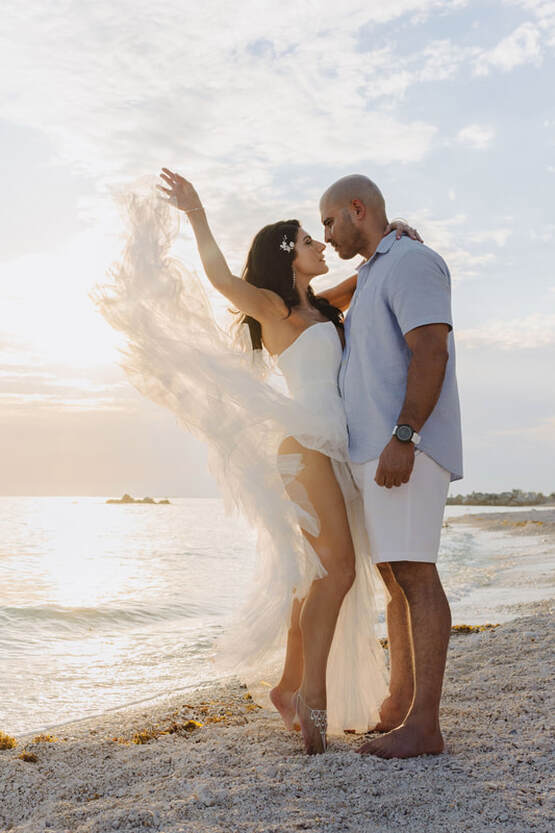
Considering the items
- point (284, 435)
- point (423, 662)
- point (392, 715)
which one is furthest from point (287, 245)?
point (392, 715)

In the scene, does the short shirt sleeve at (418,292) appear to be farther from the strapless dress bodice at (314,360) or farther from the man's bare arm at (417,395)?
the strapless dress bodice at (314,360)

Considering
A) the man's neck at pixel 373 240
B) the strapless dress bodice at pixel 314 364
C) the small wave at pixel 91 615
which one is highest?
the man's neck at pixel 373 240

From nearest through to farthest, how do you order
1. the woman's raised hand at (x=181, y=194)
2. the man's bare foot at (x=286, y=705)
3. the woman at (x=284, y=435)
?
the woman at (x=284, y=435) → the man's bare foot at (x=286, y=705) → the woman's raised hand at (x=181, y=194)

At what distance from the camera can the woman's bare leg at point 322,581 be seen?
320 cm

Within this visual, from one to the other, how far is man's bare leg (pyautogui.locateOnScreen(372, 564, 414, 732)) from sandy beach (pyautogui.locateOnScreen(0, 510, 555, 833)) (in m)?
0.23

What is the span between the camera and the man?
305 cm

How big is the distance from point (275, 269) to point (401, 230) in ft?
2.22

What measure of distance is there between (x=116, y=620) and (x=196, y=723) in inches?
257

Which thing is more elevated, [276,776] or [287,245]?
[287,245]

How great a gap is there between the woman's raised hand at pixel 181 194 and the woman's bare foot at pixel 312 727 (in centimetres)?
246

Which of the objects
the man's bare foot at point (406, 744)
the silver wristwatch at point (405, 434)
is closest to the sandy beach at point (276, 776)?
the man's bare foot at point (406, 744)

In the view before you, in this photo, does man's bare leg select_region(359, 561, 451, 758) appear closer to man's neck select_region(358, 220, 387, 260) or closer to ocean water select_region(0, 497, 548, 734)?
ocean water select_region(0, 497, 548, 734)

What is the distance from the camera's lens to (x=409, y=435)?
3043mm

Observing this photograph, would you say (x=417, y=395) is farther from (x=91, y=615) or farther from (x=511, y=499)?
(x=511, y=499)
